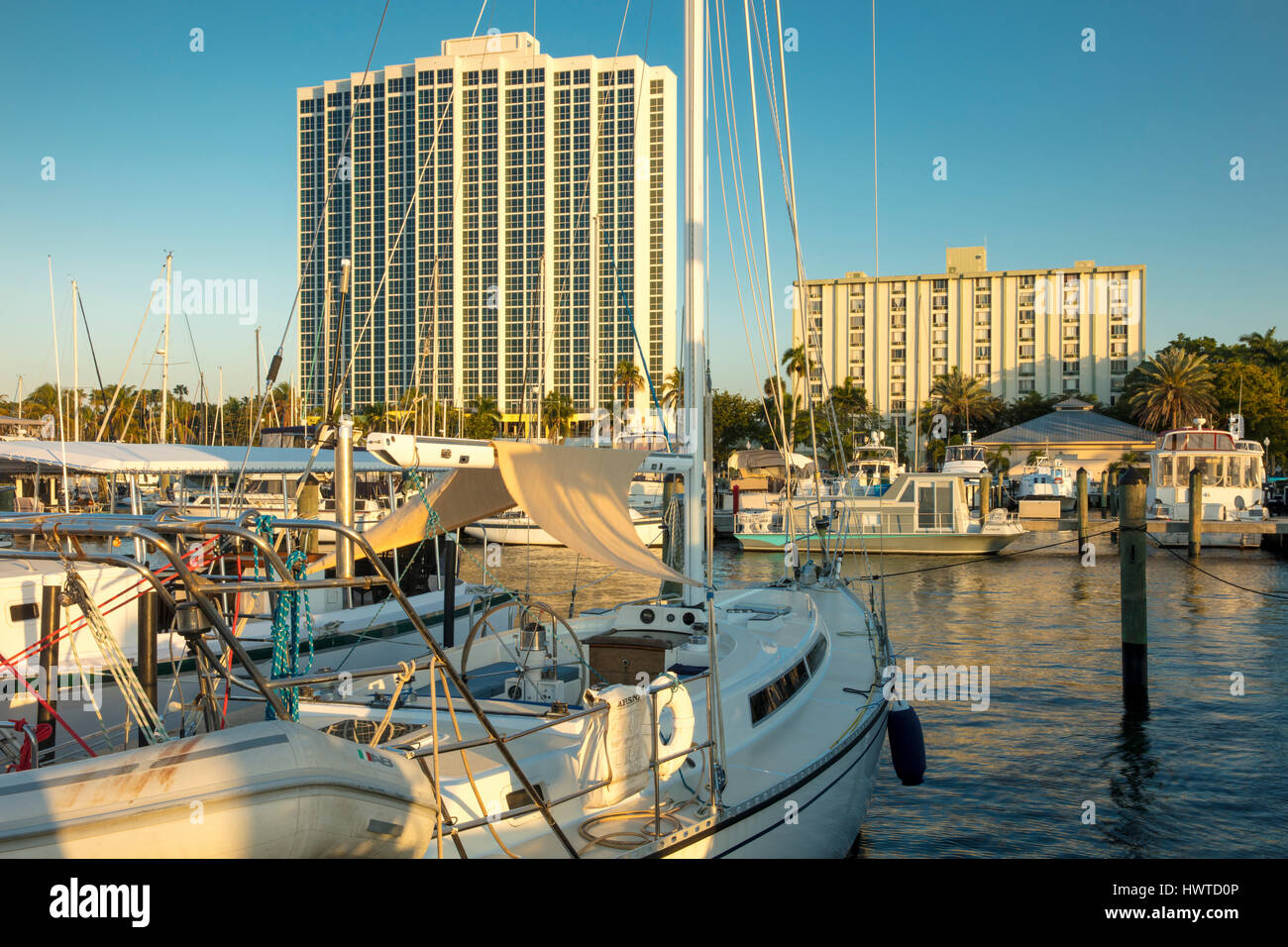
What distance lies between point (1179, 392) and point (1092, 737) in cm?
6940

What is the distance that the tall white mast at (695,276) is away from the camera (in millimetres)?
9422

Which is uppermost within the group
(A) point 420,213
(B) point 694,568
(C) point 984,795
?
(A) point 420,213

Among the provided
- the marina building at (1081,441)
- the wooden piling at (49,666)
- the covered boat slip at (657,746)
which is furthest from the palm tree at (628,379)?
the wooden piling at (49,666)

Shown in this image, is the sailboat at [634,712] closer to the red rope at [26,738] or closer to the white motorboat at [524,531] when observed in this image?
the red rope at [26,738]

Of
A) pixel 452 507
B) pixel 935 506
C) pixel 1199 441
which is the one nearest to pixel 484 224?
pixel 935 506

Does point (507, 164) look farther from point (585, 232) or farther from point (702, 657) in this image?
point (702, 657)

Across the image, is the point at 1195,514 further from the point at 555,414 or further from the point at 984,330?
the point at 984,330

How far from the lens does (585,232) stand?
8256cm

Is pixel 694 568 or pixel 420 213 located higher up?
pixel 420 213

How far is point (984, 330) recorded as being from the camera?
335 feet

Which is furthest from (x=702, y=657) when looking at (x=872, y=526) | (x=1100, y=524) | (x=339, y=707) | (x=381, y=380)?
(x=381, y=380)

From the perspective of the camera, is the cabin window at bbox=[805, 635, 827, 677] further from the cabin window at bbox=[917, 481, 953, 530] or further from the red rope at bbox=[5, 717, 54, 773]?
the cabin window at bbox=[917, 481, 953, 530]

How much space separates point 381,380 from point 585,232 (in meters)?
40.3
